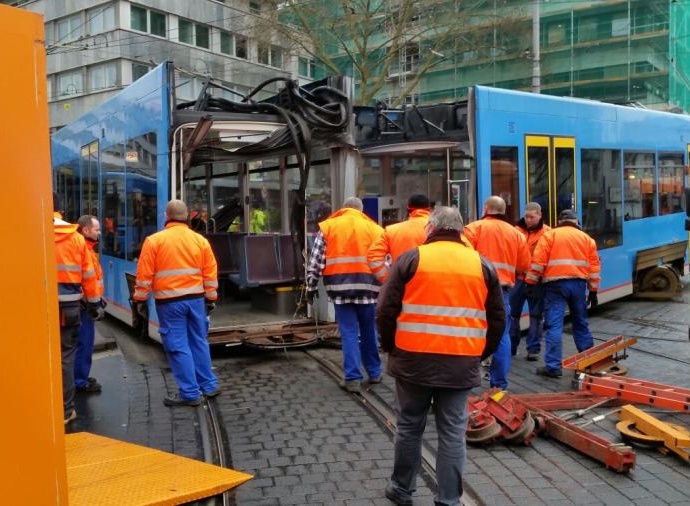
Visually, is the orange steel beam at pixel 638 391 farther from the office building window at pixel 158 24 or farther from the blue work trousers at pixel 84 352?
the office building window at pixel 158 24

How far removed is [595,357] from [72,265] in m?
4.85

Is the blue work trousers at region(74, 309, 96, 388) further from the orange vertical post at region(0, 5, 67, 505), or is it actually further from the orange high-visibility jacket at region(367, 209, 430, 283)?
the orange vertical post at region(0, 5, 67, 505)

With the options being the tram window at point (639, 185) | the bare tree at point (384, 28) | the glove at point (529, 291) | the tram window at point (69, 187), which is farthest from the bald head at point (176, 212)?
the bare tree at point (384, 28)

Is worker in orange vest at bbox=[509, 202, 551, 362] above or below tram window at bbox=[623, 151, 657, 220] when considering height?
below

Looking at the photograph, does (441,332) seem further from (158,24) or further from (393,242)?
(158,24)

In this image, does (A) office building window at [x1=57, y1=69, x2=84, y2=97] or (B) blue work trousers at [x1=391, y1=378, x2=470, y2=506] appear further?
(A) office building window at [x1=57, y1=69, x2=84, y2=97]

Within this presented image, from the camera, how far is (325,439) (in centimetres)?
525

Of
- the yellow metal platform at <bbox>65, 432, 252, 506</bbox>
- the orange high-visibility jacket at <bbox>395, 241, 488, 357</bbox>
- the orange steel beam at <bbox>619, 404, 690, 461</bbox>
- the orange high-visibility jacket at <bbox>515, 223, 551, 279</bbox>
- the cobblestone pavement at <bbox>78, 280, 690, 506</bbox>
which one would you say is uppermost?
the orange high-visibility jacket at <bbox>515, 223, 551, 279</bbox>

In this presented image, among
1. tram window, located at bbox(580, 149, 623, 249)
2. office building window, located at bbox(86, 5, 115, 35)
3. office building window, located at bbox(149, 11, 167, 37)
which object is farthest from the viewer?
office building window, located at bbox(149, 11, 167, 37)

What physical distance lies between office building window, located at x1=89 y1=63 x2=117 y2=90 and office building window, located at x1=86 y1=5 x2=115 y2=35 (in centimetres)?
175

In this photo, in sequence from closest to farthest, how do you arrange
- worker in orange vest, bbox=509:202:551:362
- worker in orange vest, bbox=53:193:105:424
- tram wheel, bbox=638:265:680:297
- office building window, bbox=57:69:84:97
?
worker in orange vest, bbox=53:193:105:424 < worker in orange vest, bbox=509:202:551:362 < tram wheel, bbox=638:265:680:297 < office building window, bbox=57:69:84:97

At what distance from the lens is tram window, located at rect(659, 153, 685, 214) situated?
40.7 ft

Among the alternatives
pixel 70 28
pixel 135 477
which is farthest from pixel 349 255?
pixel 70 28

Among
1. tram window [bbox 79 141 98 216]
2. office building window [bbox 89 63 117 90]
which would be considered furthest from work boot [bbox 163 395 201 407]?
office building window [bbox 89 63 117 90]
